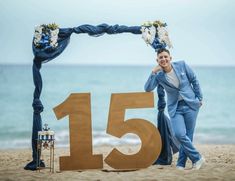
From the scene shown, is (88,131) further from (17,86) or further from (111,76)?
(111,76)

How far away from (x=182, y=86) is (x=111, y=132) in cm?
101

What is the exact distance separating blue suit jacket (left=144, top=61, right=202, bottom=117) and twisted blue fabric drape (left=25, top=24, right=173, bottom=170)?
0.48 meters

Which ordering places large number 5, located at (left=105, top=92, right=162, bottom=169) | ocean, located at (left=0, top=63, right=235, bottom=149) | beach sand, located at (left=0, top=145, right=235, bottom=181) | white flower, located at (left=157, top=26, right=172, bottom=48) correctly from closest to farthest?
beach sand, located at (left=0, top=145, right=235, bottom=181)
large number 5, located at (left=105, top=92, right=162, bottom=169)
white flower, located at (left=157, top=26, right=172, bottom=48)
ocean, located at (left=0, top=63, right=235, bottom=149)

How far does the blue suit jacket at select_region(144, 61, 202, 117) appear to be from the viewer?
7.14 m

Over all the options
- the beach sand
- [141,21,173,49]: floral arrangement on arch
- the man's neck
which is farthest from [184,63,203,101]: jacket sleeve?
the beach sand

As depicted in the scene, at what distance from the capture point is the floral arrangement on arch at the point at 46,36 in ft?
24.1

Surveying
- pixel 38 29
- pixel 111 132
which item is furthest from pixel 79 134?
pixel 38 29

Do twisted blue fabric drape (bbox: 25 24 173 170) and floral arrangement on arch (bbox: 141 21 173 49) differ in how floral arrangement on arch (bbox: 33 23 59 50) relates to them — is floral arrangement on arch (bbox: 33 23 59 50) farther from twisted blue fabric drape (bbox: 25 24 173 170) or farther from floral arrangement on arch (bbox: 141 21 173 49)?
floral arrangement on arch (bbox: 141 21 173 49)

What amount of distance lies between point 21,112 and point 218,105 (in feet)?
26.5

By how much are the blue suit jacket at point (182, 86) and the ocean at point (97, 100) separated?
6.15 metres

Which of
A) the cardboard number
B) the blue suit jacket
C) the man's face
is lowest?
the cardboard number

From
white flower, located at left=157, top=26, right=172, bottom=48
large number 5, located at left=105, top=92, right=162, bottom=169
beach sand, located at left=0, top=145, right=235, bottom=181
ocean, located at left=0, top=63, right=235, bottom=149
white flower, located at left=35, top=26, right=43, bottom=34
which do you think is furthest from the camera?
ocean, located at left=0, top=63, right=235, bottom=149

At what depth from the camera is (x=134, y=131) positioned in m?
7.32

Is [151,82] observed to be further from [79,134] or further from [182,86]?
[79,134]
